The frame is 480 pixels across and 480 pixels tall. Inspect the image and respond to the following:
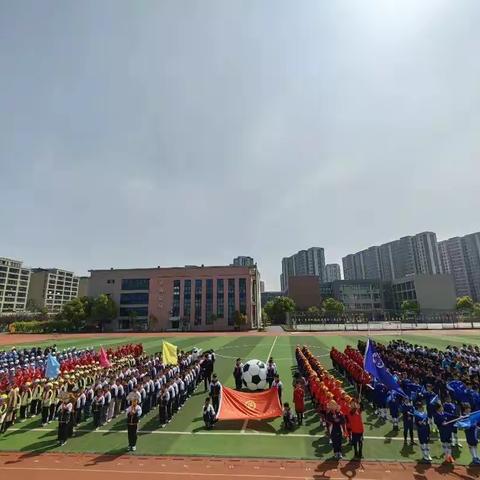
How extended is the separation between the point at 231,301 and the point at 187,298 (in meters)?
11.9

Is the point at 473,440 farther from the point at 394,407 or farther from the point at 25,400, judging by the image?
the point at 25,400

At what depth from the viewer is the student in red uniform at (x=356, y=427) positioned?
11.2m

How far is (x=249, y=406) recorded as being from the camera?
14.7 m

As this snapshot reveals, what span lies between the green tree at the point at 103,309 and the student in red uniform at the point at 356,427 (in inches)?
3348

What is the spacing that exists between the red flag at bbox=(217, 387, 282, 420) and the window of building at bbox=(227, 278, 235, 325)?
73.0 meters

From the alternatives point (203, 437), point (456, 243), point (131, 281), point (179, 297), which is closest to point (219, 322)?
point (179, 297)

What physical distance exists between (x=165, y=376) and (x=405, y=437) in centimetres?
1188

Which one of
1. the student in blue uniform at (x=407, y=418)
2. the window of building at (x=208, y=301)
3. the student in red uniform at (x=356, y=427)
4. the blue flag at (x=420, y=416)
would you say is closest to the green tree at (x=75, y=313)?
the window of building at (x=208, y=301)

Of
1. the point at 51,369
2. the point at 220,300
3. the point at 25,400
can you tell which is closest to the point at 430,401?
the point at 25,400

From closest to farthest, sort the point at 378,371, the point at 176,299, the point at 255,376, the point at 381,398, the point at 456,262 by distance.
Result: 1. the point at 378,371
2. the point at 381,398
3. the point at 255,376
4. the point at 176,299
5. the point at 456,262

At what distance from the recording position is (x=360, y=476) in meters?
10.1

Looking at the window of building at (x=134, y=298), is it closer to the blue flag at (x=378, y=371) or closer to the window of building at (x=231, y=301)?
the window of building at (x=231, y=301)

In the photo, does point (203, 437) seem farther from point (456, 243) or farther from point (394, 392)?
point (456, 243)

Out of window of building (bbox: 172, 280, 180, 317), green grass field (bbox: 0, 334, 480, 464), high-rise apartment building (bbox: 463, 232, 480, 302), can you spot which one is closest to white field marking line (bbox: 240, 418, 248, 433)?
green grass field (bbox: 0, 334, 480, 464)
